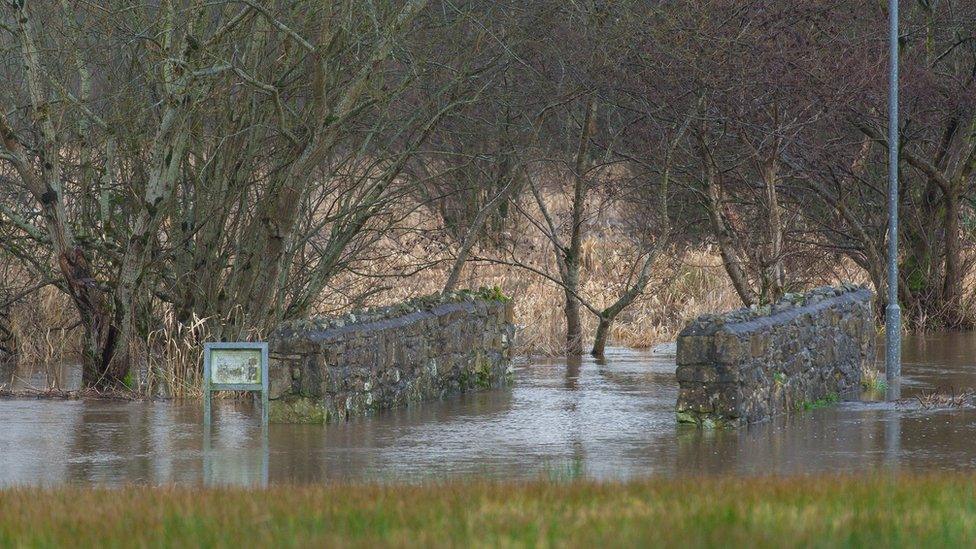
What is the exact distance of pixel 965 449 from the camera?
1208 centimetres

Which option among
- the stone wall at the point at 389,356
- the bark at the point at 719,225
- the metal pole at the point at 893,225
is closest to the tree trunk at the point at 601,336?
the bark at the point at 719,225

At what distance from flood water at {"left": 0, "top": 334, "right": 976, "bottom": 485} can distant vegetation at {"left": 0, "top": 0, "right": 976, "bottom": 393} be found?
2.03 metres

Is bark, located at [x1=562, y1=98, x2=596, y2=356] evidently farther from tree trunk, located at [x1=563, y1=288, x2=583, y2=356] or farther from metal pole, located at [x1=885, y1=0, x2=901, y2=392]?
metal pole, located at [x1=885, y1=0, x2=901, y2=392]

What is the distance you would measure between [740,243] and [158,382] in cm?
918

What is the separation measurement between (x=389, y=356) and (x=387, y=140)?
6181 mm

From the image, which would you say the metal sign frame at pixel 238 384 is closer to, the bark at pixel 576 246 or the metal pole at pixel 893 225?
the metal pole at pixel 893 225

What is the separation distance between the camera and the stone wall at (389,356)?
13.6m

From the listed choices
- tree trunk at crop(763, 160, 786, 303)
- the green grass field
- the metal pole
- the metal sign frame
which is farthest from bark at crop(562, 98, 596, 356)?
the green grass field

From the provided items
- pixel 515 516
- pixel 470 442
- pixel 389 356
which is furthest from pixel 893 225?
pixel 515 516

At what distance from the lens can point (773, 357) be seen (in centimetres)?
1420

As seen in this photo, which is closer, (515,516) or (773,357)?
(515,516)

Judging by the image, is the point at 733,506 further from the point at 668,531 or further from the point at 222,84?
the point at 222,84

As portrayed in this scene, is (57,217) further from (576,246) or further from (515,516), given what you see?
(515,516)

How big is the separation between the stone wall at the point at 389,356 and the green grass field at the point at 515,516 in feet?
16.9
